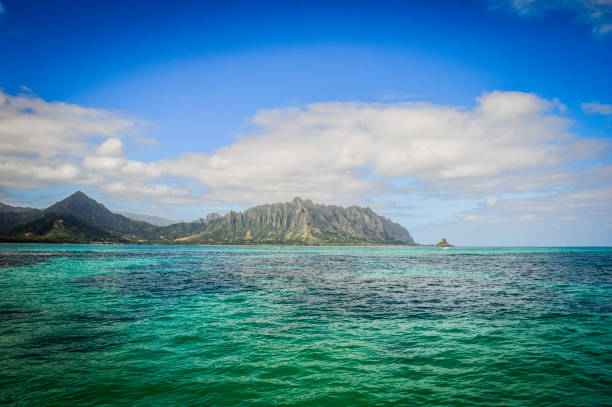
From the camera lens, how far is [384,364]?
17172mm

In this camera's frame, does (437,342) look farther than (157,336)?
No

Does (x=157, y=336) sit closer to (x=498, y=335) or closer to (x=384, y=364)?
(x=384, y=364)

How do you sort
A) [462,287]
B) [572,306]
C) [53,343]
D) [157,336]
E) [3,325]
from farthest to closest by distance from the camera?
[462,287]
[572,306]
[3,325]
[157,336]
[53,343]

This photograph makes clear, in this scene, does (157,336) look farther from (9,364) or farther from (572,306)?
(572,306)

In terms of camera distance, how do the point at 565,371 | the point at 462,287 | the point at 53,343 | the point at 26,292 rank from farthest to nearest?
1. the point at 462,287
2. the point at 26,292
3. the point at 53,343
4. the point at 565,371

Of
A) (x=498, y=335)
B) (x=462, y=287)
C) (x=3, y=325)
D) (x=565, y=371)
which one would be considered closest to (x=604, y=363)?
(x=565, y=371)

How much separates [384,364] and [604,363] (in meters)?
12.4

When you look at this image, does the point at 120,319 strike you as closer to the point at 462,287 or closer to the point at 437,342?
the point at 437,342

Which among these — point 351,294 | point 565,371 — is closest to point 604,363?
point 565,371

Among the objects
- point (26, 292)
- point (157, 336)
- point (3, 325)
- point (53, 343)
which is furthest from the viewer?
point (26, 292)

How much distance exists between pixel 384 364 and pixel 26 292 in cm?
4625

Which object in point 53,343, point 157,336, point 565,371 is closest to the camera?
point 565,371

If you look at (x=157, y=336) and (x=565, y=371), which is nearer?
(x=565, y=371)

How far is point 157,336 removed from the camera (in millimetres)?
22359
